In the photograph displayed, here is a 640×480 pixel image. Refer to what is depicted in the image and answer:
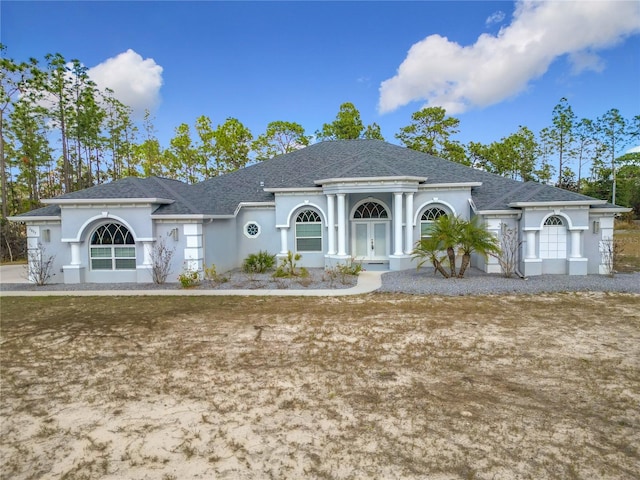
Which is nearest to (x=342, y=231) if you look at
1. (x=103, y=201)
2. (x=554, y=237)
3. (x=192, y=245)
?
(x=192, y=245)

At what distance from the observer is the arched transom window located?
18266 mm

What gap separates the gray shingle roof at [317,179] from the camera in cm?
1466

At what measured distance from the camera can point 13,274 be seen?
1752 cm

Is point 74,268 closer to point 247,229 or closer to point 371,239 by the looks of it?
point 247,229

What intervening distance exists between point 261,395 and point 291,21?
17639mm

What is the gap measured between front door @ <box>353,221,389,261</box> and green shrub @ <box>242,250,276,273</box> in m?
4.36

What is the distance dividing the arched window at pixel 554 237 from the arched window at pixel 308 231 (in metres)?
9.76

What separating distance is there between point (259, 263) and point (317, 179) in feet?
16.8

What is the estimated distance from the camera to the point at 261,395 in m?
5.14

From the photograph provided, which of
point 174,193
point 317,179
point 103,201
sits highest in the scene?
point 317,179

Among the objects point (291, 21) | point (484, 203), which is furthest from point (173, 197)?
point (484, 203)

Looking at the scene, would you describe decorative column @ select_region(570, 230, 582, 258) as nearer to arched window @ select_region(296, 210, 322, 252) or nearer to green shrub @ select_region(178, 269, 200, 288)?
arched window @ select_region(296, 210, 322, 252)

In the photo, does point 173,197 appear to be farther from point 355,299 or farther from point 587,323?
point 587,323

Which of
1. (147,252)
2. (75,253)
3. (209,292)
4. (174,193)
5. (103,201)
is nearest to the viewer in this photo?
(209,292)
